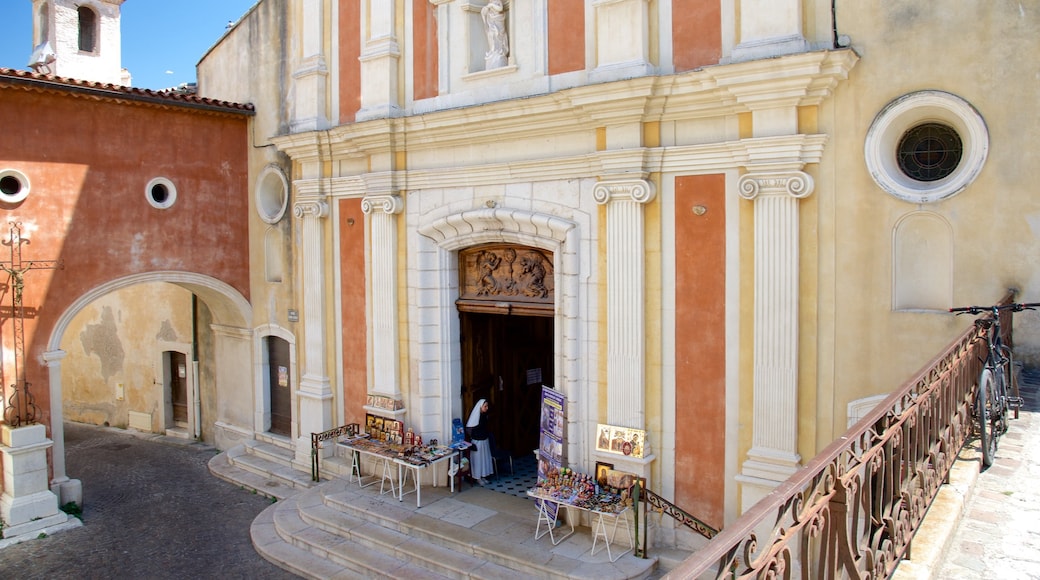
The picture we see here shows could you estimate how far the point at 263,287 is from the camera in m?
12.6

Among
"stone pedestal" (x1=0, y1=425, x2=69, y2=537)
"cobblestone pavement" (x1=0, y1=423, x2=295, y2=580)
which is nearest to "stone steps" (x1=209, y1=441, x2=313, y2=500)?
"cobblestone pavement" (x1=0, y1=423, x2=295, y2=580)

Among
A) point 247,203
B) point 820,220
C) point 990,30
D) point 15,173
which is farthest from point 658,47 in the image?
point 15,173

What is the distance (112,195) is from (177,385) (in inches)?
220

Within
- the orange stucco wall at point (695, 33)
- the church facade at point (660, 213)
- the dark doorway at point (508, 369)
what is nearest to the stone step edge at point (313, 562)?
the church facade at point (660, 213)

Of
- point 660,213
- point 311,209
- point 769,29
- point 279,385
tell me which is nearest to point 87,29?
point 311,209

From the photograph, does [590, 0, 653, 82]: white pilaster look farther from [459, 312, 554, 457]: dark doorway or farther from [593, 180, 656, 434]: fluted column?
[459, 312, 554, 457]: dark doorway

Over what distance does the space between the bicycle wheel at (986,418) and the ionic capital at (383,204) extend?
302 inches

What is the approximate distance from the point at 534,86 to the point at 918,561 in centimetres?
715

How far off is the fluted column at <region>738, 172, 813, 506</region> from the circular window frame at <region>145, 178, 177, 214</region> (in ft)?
30.5

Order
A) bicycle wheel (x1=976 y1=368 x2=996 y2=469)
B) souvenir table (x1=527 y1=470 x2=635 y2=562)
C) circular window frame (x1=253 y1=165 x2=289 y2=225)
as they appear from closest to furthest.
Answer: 1. bicycle wheel (x1=976 y1=368 x2=996 y2=469)
2. souvenir table (x1=527 y1=470 x2=635 y2=562)
3. circular window frame (x1=253 y1=165 x2=289 y2=225)

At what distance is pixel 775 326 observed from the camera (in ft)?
23.4

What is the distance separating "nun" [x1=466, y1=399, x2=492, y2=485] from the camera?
9.91m

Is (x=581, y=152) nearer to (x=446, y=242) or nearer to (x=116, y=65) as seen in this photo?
(x=446, y=242)

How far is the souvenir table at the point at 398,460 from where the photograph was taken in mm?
9364
